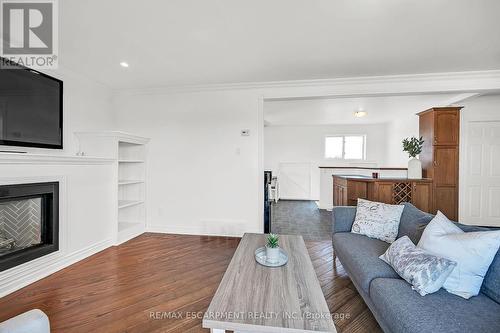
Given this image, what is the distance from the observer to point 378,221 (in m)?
2.35

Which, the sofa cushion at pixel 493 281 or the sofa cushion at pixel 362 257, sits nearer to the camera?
the sofa cushion at pixel 493 281

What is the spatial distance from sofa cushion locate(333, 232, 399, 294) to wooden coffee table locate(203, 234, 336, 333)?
0.40 metres

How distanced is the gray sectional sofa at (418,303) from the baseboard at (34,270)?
297 centimetres

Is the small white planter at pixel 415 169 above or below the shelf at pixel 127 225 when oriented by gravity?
above

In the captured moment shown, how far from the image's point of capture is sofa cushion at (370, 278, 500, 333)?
3.60 feet

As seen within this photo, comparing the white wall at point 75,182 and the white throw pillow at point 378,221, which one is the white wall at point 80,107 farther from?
the white throw pillow at point 378,221

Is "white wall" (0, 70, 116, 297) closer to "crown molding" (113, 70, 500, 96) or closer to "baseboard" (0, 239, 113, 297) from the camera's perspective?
"baseboard" (0, 239, 113, 297)

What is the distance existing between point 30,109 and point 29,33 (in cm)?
75

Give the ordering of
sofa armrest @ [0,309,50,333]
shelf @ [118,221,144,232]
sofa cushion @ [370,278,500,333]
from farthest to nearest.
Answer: shelf @ [118,221,144,232] < sofa cushion @ [370,278,500,333] < sofa armrest @ [0,309,50,333]

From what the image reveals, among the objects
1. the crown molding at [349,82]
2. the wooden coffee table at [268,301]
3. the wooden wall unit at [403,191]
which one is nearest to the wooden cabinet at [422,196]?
the wooden wall unit at [403,191]

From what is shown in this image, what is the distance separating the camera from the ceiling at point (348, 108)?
4.52 m

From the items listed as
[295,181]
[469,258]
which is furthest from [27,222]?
[295,181]

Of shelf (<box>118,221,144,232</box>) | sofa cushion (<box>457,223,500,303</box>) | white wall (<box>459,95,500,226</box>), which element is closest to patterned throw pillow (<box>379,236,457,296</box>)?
sofa cushion (<box>457,223,500,303</box>)

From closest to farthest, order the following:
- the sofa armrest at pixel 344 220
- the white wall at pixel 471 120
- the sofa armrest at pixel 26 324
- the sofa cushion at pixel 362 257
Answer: the sofa armrest at pixel 26 324
the sofa cushion at pixel 362 257
the sofa armrest at pixel 344 220
the white wall at pixel 471 120
